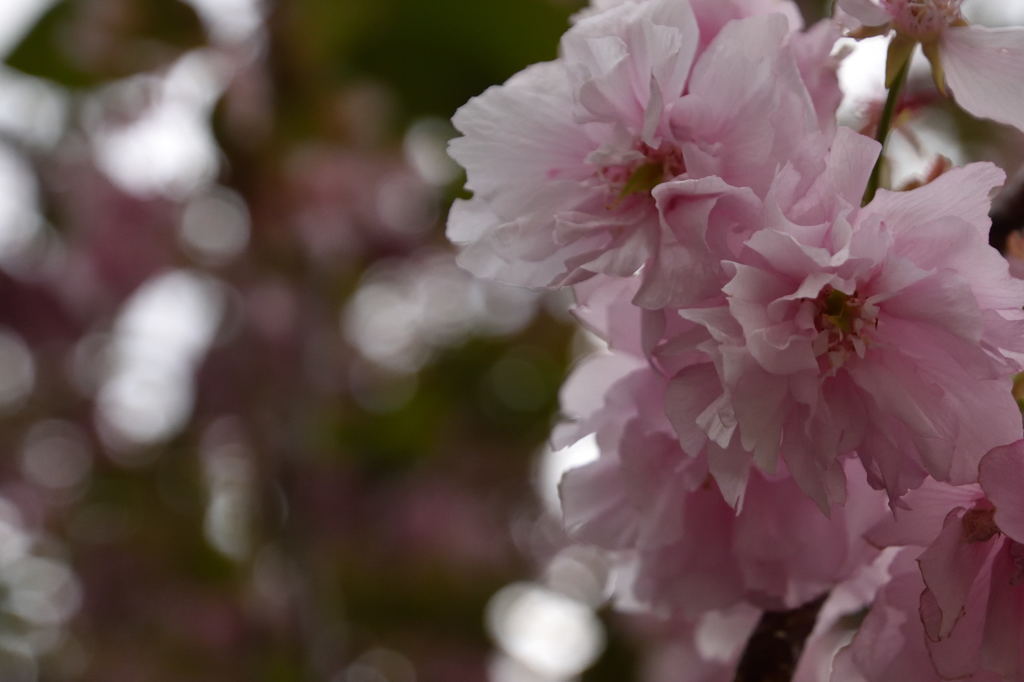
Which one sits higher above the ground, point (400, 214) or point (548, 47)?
point (548, 47)

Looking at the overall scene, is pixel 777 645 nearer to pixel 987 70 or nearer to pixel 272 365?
pixel 987 70

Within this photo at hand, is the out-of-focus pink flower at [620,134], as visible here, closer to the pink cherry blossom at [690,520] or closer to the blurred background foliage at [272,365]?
the pink cherry blossom at [690,520]

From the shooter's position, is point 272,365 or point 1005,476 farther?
point 272,365

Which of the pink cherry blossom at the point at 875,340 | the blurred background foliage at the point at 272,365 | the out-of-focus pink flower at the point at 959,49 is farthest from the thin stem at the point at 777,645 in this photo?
the blurred background foliage at the point at 272,365

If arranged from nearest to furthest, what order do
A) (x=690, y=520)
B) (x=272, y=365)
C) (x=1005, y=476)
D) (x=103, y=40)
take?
(x=1005, y=476) → (x=690, y=520) → (x=103, y=40) → (x=272, y=365)

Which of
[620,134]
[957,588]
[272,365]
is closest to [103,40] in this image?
[272,365]

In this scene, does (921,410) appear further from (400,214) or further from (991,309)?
(400,214)

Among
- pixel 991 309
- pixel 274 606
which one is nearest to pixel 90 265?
pixel 274 606
